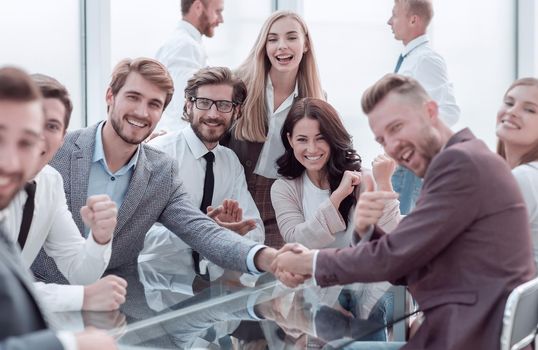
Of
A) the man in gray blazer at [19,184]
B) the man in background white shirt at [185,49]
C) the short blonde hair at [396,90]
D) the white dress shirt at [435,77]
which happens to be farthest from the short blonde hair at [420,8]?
the man in gray blazer at [19,184]

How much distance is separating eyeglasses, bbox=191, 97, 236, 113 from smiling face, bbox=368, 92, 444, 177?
1416 millimetres

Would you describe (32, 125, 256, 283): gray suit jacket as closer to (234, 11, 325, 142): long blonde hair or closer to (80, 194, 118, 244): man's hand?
(80, 194, 118, 244): man's hand

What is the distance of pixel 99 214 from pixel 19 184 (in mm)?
942

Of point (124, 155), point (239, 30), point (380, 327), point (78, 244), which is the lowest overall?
point (380, 327)

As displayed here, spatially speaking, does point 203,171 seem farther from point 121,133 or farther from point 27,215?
point 27,215

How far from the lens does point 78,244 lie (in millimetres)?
2398

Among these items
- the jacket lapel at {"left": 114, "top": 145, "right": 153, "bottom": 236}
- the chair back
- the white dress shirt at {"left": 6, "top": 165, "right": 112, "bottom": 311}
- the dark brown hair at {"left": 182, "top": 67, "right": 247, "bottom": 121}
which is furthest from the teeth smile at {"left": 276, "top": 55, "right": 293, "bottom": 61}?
the chair back

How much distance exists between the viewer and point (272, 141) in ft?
11.6

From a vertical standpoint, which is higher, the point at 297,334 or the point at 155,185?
the point at 155,185

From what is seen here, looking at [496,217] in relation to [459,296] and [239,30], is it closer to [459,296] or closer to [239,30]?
[459,296]

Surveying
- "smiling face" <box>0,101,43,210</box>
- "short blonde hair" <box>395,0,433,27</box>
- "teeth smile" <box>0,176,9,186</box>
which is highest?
"short blonde hair" <box>395,0,433,27</box>

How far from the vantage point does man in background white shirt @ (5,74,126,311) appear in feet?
6.95

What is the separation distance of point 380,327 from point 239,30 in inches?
164

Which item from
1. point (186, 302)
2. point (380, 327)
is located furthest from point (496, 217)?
point (186, 302)
